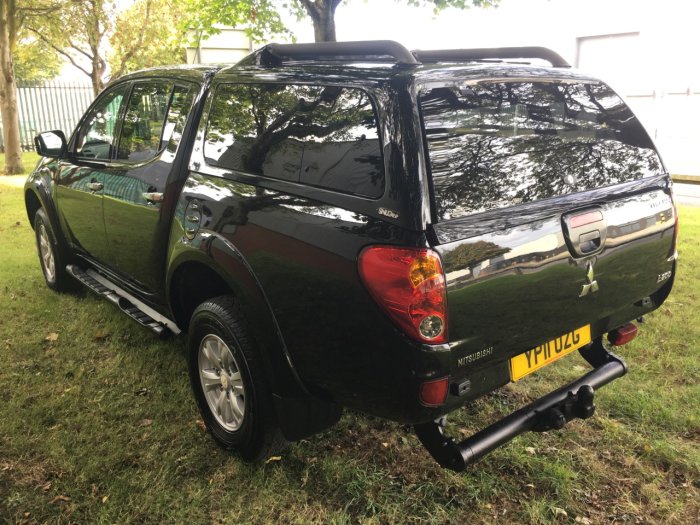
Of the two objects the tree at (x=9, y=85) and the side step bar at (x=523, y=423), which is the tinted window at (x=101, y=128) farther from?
the tree at (x=9, y=85)

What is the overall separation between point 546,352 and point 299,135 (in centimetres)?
137

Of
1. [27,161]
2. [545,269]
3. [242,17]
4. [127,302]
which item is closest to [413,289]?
[545,269]

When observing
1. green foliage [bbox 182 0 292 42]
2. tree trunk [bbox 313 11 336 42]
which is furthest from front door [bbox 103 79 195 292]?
green foliage [bbox 182 0 292 42]

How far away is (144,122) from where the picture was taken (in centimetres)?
369

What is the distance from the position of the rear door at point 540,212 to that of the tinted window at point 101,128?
262cm

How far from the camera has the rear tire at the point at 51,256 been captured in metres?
4.81

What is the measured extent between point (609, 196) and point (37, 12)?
16045 mm

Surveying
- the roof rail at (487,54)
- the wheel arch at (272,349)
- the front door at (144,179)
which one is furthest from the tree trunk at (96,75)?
the roof rail at (487,54)

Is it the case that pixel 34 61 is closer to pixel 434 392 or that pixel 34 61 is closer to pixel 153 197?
pixel 153 197

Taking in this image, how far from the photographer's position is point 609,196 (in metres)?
2.60

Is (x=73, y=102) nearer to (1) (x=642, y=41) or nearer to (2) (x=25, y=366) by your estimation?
(1) (x=642, y=41)

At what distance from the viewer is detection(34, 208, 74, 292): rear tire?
481cm

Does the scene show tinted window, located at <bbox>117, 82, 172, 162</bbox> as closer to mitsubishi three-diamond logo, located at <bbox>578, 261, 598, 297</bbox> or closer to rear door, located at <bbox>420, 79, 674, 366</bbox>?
rear door, located at <bbox>420, 79, 674, 366</bbox>

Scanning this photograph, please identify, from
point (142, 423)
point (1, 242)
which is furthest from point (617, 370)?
point (1, 242)
